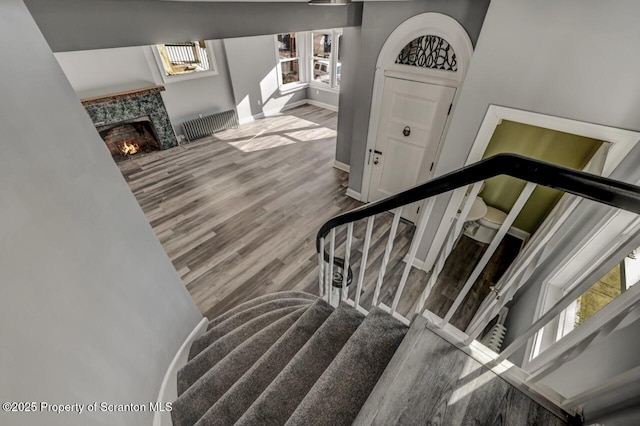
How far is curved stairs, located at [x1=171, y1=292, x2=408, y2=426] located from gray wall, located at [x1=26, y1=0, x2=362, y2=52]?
2.17 meters

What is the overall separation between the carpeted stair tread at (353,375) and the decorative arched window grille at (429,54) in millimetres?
2686

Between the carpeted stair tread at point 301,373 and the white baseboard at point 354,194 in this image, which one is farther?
the white baseboard at point 354,194

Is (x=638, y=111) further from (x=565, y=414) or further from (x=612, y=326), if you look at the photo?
(x=565, y=414)

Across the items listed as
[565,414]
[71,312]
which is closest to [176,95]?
[71,312]

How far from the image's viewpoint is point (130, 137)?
18.9 feet

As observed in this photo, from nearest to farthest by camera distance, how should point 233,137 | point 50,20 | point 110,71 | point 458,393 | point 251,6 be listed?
point 458,393 → point 50,20 → point 251,6 → point 110,71 → point 233,137

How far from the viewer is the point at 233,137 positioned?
6.55m

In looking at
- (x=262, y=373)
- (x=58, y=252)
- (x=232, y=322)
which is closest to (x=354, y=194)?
(x=232, y=322)

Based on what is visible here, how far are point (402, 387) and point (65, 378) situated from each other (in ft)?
4.28

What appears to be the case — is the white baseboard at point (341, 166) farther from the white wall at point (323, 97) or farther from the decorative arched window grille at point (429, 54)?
the white wall at point (323, 97)

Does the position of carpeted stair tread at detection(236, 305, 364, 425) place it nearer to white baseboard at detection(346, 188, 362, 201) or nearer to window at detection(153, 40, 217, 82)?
white baseboard at detection(346, 188, 362, 201)

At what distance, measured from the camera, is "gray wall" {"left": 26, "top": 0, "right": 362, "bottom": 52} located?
143 cm

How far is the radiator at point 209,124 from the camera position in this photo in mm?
6211

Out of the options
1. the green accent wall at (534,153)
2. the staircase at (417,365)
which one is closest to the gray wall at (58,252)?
the staircase at (417,365)
